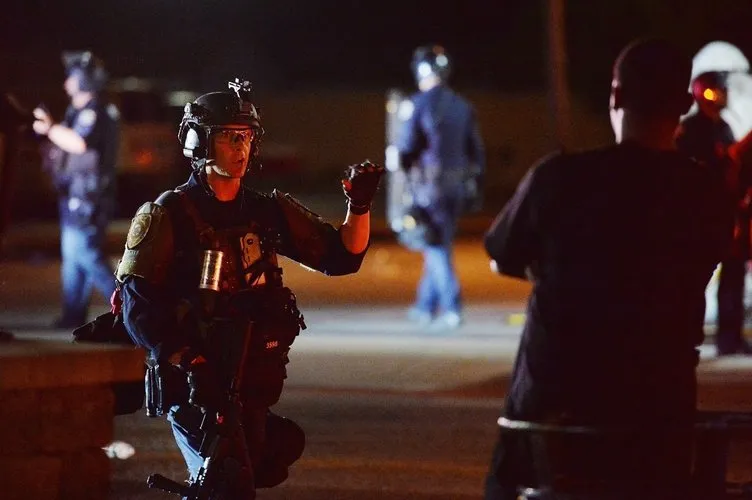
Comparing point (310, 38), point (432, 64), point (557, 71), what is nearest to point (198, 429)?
point (432, 64)

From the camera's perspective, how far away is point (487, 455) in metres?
8.66

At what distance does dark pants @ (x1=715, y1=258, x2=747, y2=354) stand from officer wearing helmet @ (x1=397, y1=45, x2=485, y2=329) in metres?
2.67

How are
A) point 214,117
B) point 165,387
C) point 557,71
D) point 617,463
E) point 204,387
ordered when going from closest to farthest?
point 617,463, point 204,387, point 165,387, point 214,117, point 557,71

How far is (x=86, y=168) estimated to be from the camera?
13266mm

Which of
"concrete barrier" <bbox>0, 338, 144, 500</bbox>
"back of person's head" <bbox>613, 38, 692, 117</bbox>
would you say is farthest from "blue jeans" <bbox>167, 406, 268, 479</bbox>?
"back of person's head" <bbox>613, 38, 692, 117</bbox>

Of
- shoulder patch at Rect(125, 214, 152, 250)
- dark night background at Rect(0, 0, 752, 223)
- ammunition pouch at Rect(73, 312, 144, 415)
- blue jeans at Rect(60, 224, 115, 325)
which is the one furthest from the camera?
dark night background at Rect(0, 0, 752, 223)

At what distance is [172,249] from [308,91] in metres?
37.2

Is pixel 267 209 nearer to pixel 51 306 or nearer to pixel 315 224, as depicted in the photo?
pixel 315 224

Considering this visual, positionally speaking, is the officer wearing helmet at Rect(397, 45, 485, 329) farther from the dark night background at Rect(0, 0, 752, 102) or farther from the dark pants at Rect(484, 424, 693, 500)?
the dark night background at Rect(0, 0, 752, 102)

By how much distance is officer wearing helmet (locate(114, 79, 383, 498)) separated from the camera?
5.64 meters

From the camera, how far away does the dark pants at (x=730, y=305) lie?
39.6 ft

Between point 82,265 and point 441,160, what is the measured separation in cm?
303

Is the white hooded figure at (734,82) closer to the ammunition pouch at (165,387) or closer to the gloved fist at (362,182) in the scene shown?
the gloved fist at (362,182)

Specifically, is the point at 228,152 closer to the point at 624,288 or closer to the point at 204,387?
the point at 204,387
